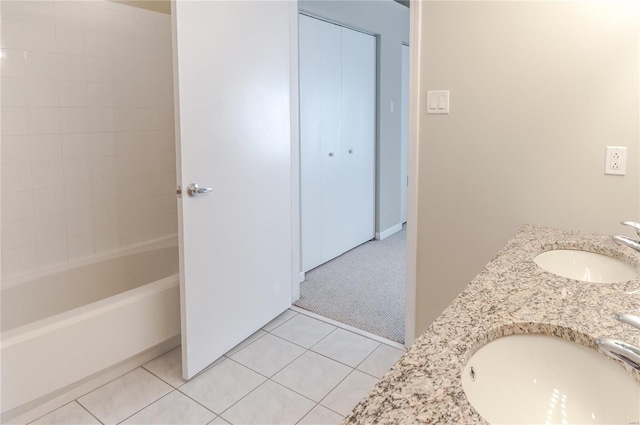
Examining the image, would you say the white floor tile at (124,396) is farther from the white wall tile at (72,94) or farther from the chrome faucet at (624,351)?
the chrome faucet at (624,351)

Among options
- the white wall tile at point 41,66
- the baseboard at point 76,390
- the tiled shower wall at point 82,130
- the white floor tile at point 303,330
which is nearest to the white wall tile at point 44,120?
the tiled shower wall at point 82,130

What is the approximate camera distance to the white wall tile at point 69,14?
94.3 inches

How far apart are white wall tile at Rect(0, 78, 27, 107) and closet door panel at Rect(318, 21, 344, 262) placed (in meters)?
1.98

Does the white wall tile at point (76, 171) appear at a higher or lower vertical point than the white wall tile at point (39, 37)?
lower

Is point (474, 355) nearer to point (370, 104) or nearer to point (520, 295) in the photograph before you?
point (520, 295)

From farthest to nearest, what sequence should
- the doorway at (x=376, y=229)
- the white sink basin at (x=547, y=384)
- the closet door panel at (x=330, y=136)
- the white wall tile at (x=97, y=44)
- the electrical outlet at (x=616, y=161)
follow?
the closet door panel at (x=330, y=136) < the doorway at (x=376, y=229) < the white wall tile at (x=97, y=44) < the electrical outlet at (x=616, y=161) < the white sink basin at (x=547, y=384)

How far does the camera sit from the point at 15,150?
231cm

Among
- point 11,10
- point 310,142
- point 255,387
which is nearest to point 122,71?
point 11,10

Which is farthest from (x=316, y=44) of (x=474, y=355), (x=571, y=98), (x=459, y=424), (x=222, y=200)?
(x=459, y=424)

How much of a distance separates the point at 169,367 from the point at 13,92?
159 centimetres

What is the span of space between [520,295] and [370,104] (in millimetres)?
3334

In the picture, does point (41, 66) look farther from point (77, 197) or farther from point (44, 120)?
point (77, 197)

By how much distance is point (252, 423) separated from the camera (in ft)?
6.21

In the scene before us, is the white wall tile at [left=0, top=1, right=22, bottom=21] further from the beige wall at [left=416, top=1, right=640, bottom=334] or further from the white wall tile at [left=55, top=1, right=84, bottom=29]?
the beige wall at [left=416, top=1, right=640, bottom=334]
